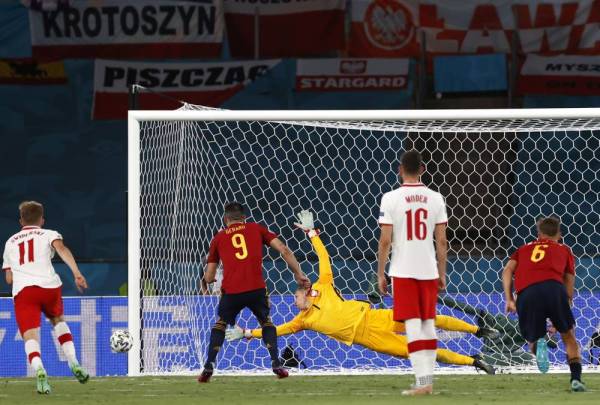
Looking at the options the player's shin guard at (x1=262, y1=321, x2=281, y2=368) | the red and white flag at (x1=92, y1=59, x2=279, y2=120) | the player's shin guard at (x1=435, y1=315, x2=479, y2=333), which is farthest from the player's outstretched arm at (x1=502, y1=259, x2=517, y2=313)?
the red and white flag at (x1=92, y1=59, x2=279, y2=120)

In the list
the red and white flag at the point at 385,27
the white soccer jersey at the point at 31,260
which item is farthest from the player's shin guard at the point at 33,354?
the red and white flag at the point at 385,27

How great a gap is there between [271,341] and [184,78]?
29.1 ft

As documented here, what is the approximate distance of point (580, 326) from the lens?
12.3m

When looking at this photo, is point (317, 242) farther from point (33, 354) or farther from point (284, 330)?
point (33, 354)

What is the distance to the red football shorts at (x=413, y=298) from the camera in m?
8.01

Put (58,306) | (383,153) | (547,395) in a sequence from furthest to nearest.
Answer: (383,153) → (58,306) → (547,395)

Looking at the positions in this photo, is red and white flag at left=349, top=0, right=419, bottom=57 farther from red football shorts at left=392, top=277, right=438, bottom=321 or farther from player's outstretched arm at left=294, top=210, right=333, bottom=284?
red football shorts at left=392, top=277, right=438, bottom=321

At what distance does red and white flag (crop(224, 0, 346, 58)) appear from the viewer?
18016 millimetres

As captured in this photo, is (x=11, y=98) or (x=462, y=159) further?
(x=11, y=98)

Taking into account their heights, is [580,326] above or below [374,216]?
below

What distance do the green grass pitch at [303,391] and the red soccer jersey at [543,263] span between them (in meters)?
0.72

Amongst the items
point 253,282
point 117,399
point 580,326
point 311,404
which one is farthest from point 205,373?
point 580,326

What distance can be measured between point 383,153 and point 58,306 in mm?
8219

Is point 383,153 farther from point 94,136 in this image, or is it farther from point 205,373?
point 205,373
